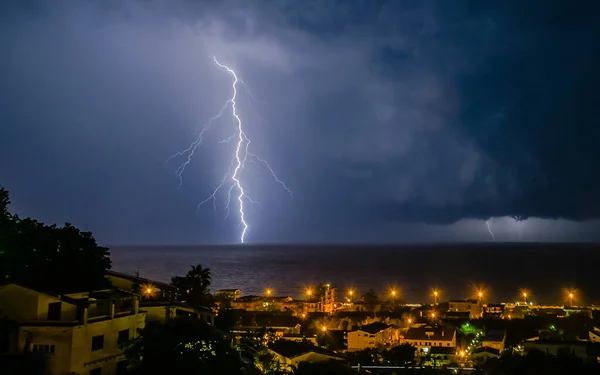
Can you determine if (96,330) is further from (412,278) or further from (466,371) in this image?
(412,278)

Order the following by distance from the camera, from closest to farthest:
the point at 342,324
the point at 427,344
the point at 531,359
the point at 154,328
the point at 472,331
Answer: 1. the point at 154,328
2. the point at 531,359
3. the point at 427,344
4. the point at 472,331
5. the point at 342,324

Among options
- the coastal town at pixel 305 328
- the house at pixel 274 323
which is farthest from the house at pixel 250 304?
the house at pixel 274 323

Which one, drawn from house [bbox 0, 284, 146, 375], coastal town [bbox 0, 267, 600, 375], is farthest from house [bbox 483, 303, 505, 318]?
house [bbox 0, 284, 146, 375]

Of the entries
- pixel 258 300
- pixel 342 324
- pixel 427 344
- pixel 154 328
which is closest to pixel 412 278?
pixel 258 300

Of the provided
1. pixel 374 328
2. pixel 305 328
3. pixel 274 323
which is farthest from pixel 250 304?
pixel 374 328

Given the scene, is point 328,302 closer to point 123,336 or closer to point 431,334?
point 431,334

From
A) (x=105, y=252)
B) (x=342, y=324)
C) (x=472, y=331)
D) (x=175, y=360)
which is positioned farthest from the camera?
(x=342, y=324)
